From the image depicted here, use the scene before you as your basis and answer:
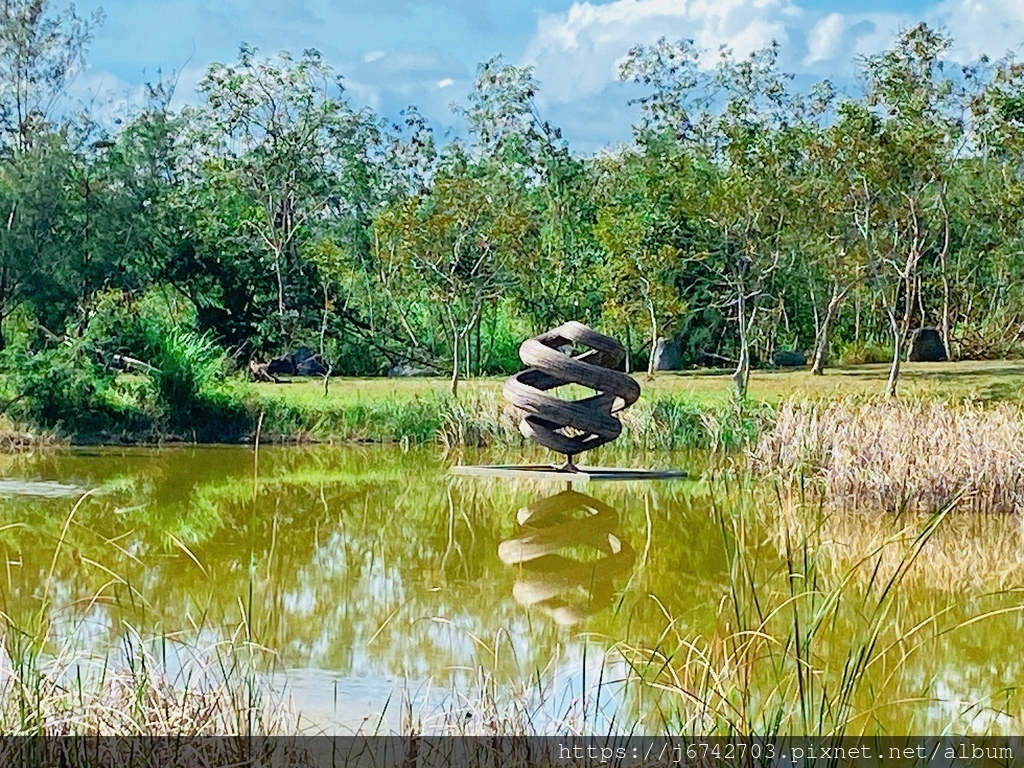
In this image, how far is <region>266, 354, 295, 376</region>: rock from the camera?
20688 millimetres

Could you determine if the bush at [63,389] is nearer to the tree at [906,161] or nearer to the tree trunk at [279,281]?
the tree trunk at [279,281]

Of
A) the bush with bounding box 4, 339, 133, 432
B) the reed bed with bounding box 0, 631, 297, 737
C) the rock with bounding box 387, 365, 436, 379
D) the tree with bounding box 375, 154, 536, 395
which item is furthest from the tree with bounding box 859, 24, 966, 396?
the reed bed with bounding box 0, 631, 297, 737

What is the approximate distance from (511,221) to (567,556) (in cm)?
1143

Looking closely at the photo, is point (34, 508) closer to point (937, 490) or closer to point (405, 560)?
point (405, 560)

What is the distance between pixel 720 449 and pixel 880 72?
6.85 metres

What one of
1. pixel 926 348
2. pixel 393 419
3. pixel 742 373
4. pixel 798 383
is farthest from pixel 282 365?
pixel 926 348

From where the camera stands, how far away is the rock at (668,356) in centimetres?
2216

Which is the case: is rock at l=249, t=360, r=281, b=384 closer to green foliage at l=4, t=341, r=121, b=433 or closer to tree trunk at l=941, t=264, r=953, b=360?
green foliage at l=4, t=341, r=121, b=433

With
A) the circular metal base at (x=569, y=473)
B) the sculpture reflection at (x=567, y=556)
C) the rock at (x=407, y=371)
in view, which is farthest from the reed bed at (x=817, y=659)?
the rock at (x=407, y=371)

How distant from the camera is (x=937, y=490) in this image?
10.0m

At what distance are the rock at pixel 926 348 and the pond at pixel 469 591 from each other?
30.3 ft

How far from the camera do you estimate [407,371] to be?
22016 millimetres

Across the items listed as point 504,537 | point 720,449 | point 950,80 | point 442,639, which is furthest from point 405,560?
point 950,80

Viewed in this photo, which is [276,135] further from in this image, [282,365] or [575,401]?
[575,401]
